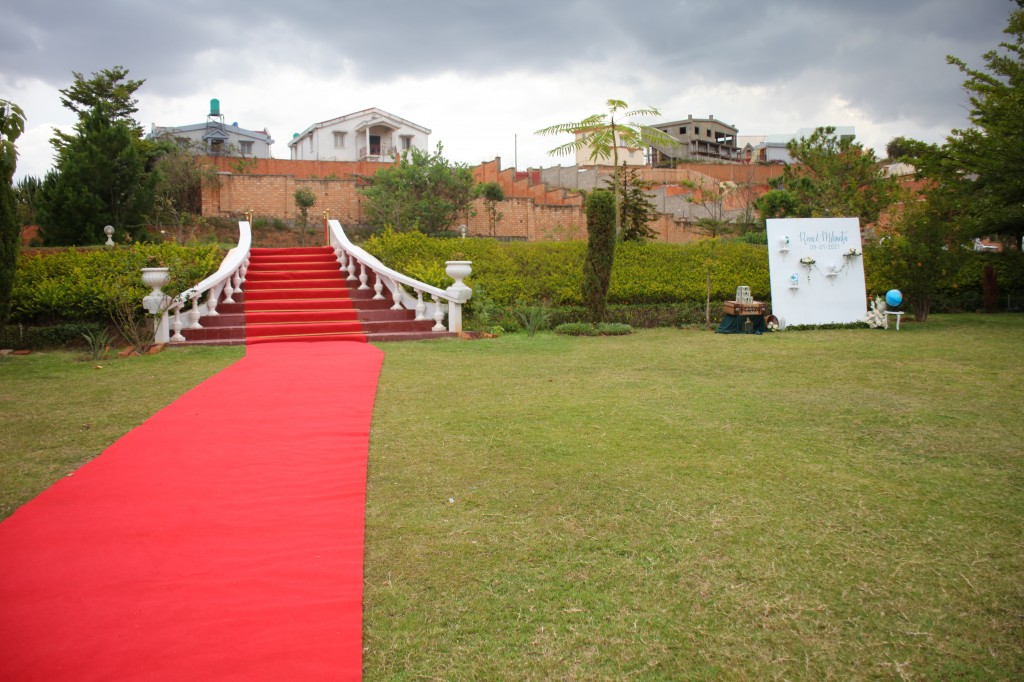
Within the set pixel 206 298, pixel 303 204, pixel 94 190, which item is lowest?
pixel 206 298

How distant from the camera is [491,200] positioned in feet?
75.8

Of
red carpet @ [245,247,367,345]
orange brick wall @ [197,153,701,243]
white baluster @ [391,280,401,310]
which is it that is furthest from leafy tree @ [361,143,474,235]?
white baluster @ [391,280,401,310]

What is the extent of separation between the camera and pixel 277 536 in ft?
10.8

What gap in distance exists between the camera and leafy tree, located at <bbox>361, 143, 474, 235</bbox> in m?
19.5

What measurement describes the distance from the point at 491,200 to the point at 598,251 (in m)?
12.2

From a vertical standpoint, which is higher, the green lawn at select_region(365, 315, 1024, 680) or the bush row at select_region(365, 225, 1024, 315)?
the bush row at select_region(365, 225, 1024, 315)

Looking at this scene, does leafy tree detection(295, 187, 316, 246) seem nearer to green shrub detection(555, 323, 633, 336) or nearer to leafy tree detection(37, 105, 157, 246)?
leafy tree detection(37, 105, 157, 246)

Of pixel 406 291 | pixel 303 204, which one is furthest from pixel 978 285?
pixel 303 204

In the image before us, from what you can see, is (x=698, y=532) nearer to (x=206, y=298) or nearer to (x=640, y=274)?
(x=206, y=298)

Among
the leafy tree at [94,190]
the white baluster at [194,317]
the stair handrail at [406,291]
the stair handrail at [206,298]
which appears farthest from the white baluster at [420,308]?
the leafy tree at [94,190]

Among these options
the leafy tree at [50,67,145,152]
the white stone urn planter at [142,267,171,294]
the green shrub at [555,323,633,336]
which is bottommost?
the green shrub at [555,323,633,336]

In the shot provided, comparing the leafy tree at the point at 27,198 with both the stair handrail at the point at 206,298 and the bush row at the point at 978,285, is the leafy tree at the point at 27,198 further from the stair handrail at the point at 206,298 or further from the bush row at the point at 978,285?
the bush row at the point at 978,285

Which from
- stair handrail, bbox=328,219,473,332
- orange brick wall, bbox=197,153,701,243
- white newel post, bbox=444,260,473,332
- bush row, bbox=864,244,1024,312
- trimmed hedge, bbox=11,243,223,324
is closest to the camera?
trimmed hedge, bbox=11,243,223,324

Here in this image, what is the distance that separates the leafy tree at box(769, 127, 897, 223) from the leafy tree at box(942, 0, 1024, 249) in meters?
4.14
